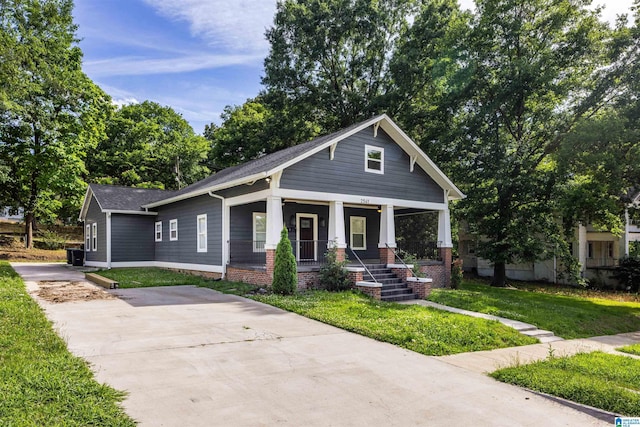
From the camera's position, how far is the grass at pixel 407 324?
289 inches

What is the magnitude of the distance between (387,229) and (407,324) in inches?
274

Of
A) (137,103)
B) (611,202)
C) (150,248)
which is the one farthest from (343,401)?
(137,103)

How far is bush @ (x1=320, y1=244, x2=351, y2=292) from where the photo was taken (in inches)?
502

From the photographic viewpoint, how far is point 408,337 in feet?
24.4

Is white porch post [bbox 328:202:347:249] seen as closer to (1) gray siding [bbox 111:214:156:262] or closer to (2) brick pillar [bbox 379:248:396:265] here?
(2) brick pillar [bbox 379:248:396:265]

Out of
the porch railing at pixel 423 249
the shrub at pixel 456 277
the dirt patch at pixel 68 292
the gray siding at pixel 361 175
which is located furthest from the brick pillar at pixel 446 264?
the dirt patch at pixel 68 292

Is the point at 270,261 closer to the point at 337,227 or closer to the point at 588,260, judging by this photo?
the point at 337,227

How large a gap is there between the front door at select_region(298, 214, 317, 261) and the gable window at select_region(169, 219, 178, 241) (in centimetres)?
613

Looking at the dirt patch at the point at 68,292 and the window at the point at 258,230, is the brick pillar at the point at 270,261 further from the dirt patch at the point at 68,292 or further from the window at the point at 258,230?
the dirt patch at the point at 68,292

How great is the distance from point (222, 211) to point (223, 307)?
19.7ft

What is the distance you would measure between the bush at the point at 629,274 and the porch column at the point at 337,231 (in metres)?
18.4

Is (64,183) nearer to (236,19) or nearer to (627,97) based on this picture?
(236,19)

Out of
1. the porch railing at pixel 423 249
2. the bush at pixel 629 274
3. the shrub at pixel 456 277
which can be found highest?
the porch railing at pixel 423 249

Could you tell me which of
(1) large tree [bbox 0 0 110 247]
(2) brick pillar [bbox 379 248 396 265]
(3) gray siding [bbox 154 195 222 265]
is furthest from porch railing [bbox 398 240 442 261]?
(1) large tree [bbox 0 0 110 247]
